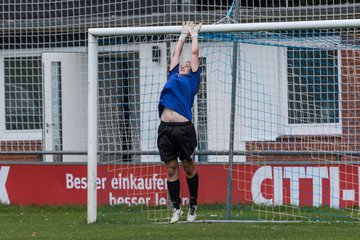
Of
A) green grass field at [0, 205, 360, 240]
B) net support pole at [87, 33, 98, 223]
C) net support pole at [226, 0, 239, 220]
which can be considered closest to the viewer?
green grass field at [0, 205, 360, 240]

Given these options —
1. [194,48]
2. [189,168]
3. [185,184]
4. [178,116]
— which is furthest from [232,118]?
[194,48]

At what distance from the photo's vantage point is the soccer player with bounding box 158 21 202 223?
41.1 feet

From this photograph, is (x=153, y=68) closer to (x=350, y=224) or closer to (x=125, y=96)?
(x=125, y=96)

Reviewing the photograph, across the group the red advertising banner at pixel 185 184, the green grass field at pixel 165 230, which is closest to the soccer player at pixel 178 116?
the green grass field at pixel 165 230

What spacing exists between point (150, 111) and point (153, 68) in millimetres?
653

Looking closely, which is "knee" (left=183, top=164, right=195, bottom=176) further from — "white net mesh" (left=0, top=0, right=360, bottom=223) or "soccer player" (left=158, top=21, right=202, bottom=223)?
"white net mesh" (left=0, top=0, right=360, bottom=223)

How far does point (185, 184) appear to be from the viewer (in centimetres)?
1598

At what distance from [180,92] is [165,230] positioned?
1.58 meters

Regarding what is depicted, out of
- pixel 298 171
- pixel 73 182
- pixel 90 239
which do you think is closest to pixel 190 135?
pixel 90 239

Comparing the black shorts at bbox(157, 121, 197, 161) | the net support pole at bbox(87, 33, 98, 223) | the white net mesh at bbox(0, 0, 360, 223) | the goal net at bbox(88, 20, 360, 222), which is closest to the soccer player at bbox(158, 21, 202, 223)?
the black shorts at bbox(157, 121, 197, 161)

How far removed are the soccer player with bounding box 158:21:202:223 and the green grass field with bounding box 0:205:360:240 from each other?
0.55 m

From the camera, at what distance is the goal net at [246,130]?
50.0 feet

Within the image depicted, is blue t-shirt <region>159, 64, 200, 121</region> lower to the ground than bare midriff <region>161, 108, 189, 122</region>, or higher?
higher

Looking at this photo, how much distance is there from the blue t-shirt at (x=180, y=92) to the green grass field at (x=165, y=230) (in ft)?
4.48
